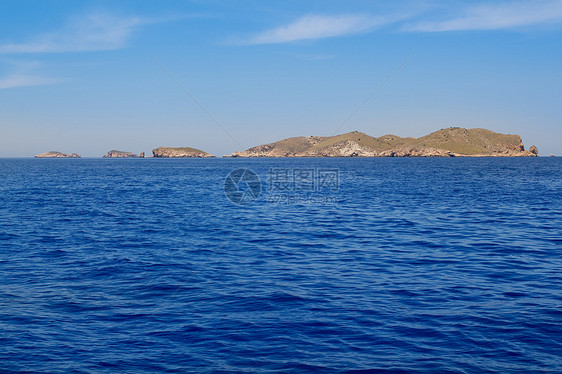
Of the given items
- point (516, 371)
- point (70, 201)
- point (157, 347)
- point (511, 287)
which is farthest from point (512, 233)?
point (70, 201)

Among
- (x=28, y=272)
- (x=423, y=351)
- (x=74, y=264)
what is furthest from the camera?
(x=74, y=264)

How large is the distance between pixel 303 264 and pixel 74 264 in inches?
452

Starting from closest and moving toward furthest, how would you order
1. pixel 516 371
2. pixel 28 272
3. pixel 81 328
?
pixel 516 371 < pixel 81 328 < pixel 28 272

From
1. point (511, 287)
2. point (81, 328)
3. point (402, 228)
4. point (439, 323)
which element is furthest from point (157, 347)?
point (402, 228)

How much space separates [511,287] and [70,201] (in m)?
48.3

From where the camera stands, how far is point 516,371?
10656mm

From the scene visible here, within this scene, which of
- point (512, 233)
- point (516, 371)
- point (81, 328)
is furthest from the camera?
point (512, 233)

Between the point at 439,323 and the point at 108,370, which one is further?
the point at 439,323

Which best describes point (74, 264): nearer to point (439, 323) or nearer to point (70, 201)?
point (439, 323)

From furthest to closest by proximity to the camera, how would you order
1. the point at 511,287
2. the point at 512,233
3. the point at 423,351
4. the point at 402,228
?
the point at 402,228 < the point at 512,233 < the point at 511,287 < the point at 423,351

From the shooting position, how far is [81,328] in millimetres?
13336

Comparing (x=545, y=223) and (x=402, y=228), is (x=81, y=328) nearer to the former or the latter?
(x=402, y=228)

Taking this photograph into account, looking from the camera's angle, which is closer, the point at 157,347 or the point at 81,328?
the point at 157,347

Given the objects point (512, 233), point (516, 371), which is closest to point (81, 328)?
point (516, 371)
